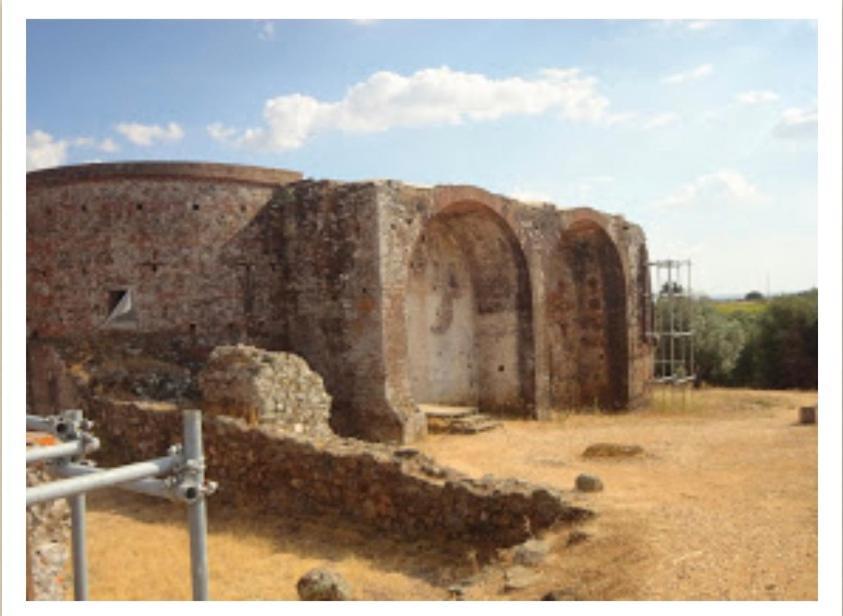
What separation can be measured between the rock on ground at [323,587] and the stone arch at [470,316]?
9777 mm

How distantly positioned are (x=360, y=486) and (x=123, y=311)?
23.5ft

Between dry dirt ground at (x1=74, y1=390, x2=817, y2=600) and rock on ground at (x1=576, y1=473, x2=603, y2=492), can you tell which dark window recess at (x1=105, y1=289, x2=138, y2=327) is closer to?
dry dirt ground at (x1=74, y1=390, x2=817, y2=600)

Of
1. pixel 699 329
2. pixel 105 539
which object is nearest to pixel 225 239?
pixel 105 539

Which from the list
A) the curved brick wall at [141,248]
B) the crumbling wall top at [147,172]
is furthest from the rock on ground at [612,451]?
the crumbling wall top at [147,172]

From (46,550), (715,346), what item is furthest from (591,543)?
(715,346)

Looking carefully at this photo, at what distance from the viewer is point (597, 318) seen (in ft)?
67.0

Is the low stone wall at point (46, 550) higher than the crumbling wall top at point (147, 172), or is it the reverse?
the crumbling wall top at point (147, 172)

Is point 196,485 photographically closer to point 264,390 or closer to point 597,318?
point 264,390

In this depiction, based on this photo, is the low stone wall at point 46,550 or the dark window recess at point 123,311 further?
the dark window recess at point 123,311

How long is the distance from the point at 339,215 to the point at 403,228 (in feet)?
3.70

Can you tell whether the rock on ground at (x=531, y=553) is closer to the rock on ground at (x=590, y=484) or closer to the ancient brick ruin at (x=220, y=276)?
the rock on ground at (x=590, y=484)

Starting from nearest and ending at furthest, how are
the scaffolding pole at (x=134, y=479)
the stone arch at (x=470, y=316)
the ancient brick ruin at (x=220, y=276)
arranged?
the scaffolding pole at (x=134, y=479) < the ancient brick ruin at (x=220, y=276) < the stone arch at (x=470, y=316)

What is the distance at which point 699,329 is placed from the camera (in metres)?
26.6

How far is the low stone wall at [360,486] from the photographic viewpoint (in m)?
7.68
